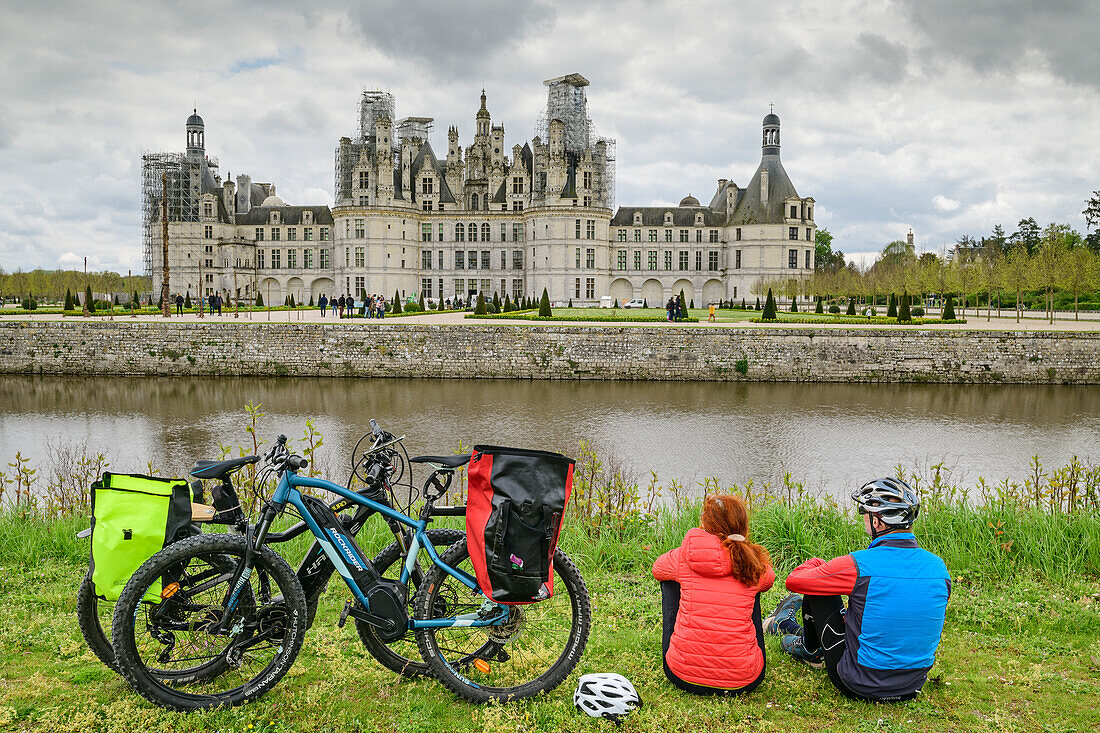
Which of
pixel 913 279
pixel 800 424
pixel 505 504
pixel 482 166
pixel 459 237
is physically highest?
pixel 482 166

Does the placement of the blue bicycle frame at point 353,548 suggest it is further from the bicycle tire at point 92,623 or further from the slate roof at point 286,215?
the slate roof at point 286,215

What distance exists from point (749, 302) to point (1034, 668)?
55.9 metres

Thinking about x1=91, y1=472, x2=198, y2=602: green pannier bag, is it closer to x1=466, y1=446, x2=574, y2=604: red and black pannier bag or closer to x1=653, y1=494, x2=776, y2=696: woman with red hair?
x1=466, y1=446, x2=574, y2=604: red and black pannier bag

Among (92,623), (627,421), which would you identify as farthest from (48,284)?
Answer: (92,623)

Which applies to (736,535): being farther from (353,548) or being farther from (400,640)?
(353,548)

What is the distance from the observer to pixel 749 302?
58.3 m

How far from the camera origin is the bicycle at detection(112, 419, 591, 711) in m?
3.66

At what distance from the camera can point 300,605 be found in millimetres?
3746

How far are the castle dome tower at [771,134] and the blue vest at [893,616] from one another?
6156 centimetres

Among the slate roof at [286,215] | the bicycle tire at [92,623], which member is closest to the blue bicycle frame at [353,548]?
the bicycle tire at [92,623]

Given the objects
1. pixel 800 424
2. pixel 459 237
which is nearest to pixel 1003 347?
pixel 800 424

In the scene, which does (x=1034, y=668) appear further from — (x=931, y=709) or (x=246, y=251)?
(x=246, y=251)

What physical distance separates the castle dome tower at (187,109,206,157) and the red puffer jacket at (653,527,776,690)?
70510 millimetres

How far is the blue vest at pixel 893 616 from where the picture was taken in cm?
373
